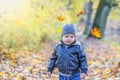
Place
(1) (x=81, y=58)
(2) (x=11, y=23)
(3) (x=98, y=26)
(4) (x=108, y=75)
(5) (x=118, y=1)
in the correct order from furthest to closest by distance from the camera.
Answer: (5) (x=118, y=1)
(3) (x=98, y=26)
(2) (x=11, y=23)
(4) (x=108, y=75)
(1) (x=81, y=58)

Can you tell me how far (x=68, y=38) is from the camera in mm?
6566

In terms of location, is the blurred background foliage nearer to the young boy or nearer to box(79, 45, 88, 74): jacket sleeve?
the young boy

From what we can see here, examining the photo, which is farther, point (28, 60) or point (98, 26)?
point (98, 26)

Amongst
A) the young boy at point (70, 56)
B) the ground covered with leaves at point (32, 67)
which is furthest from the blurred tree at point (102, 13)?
the young boy at point (70, 56)

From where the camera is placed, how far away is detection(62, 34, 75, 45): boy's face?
21.5ft

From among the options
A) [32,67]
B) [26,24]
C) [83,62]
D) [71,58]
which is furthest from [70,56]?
[26,24]

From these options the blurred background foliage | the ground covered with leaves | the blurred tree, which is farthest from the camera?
the blurred tree

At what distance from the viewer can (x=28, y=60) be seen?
39.7 ft

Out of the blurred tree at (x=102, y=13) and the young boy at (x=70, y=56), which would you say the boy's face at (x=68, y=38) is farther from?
the blurred tree at (x=102, y=13)

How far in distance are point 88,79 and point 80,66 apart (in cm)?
253

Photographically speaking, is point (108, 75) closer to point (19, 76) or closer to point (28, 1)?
point (19, 76)

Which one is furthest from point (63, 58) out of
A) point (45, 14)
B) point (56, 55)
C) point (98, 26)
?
point (98, 26)

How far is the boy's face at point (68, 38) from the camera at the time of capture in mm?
6543

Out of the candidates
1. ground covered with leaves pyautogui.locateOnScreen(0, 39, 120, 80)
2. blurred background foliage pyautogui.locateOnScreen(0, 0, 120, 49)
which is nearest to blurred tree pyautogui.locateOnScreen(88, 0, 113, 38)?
blurred background foliage pyautogui.locateOnScreen(0, 0, 120, 49)
